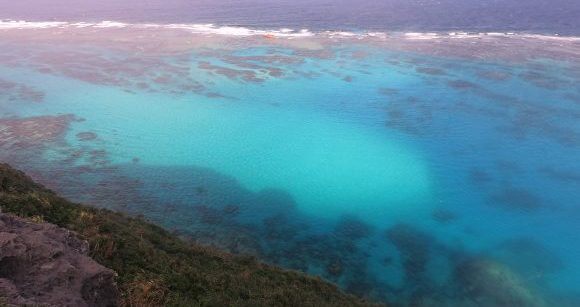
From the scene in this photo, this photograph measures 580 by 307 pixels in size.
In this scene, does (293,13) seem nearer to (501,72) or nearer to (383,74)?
(383,74)

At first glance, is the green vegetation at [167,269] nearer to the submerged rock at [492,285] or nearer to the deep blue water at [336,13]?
the submerged rock at [492,285]

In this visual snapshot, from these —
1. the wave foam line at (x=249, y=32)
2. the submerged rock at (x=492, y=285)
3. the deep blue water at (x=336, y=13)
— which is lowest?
the submerged rock at (x=492, y=285)

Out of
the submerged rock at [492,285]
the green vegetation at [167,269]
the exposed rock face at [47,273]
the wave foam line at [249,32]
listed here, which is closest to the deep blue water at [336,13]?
the wave foam line at [249,32]

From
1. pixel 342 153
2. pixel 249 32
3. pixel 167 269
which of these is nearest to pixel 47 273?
pixel 167 269

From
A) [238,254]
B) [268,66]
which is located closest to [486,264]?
[238,254]

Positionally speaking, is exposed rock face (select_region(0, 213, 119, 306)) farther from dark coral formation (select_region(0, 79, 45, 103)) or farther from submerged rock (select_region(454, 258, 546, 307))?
dark coral formation (select_region(0, 79, 45, 103))

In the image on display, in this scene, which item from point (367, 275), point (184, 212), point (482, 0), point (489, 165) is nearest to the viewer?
point (367, 275)
